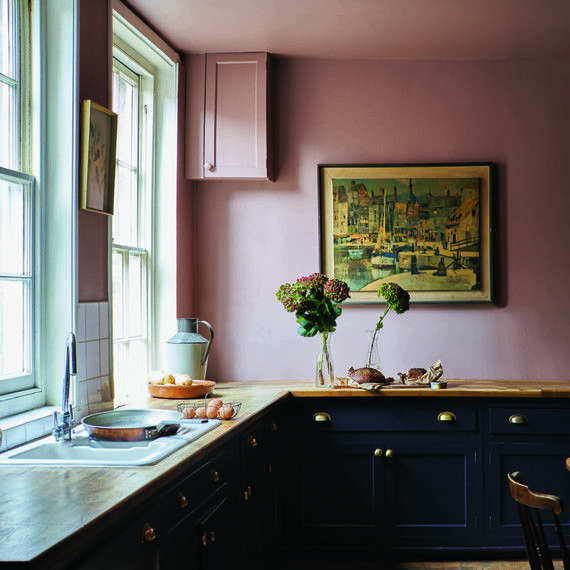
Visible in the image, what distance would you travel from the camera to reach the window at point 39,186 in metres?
2.50

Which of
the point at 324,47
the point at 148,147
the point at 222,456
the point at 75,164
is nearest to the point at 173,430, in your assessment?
the point at 222,456

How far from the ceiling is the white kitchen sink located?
209cm

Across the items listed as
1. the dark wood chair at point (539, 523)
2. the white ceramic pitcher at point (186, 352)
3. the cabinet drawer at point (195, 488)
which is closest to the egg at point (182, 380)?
the white ceramic pitcher at point (186, 352)

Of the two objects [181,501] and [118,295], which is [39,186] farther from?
[181,501]

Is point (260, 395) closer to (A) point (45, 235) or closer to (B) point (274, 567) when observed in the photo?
(B) point (274, 567)

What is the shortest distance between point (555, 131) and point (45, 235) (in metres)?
2.93

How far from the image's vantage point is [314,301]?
358cm

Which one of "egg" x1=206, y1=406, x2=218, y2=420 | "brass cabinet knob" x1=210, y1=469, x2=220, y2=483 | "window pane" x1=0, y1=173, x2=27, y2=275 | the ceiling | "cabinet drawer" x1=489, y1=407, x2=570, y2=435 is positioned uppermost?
the ceiling

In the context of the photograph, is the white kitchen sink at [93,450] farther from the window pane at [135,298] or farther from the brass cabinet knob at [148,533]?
the window pane at [135,298]

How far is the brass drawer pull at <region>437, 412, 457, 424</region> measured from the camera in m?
3.48

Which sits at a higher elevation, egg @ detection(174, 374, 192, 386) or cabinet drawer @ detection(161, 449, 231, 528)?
egg @ detection(174, 374, 192, 386)

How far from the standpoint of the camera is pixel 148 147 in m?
3.75

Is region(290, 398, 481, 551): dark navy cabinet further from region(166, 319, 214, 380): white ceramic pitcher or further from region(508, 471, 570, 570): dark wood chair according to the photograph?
region(508, 471, 570, 570): dark wood chair

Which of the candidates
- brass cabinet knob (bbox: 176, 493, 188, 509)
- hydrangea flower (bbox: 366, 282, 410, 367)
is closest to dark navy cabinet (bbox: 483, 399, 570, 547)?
hydrangea flower (bbox: 366, 282, 410, 367)
